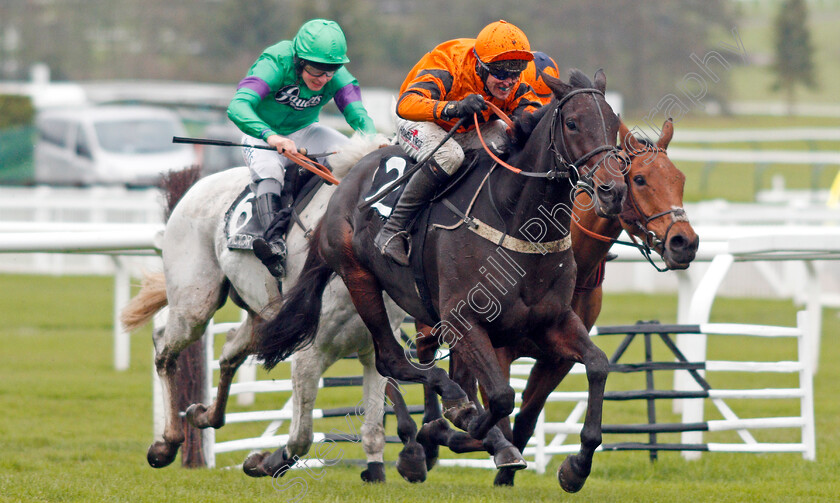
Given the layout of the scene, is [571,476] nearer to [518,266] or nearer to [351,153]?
[518,266]

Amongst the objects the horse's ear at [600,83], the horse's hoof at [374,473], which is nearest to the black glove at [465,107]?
the horse's ear at [600,83]

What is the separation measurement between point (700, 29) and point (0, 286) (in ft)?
88.2

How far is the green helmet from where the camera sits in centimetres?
580

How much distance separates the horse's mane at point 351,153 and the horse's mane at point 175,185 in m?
1.42

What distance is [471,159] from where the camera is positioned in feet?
16.6

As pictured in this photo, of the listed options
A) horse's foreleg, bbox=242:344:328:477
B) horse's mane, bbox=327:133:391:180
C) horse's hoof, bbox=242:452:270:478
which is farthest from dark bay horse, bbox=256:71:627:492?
horse's hoof, bbox=242:452:270:478

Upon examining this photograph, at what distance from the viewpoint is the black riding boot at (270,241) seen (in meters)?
5.75

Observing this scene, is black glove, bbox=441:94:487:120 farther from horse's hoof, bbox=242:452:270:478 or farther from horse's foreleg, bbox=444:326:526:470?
horse's hoof, bbox=242:452:270:478

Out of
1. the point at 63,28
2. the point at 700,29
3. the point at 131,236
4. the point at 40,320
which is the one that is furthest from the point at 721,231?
the point at 63,28

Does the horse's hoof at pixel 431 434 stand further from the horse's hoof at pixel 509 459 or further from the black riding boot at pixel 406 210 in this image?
the black riding boot at pixel 406 210

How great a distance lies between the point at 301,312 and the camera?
5.57 meters

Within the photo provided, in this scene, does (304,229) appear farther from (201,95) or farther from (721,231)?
(201,95)

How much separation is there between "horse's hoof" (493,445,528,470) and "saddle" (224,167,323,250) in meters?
1.63

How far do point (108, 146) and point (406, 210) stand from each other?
1852 centimetres
